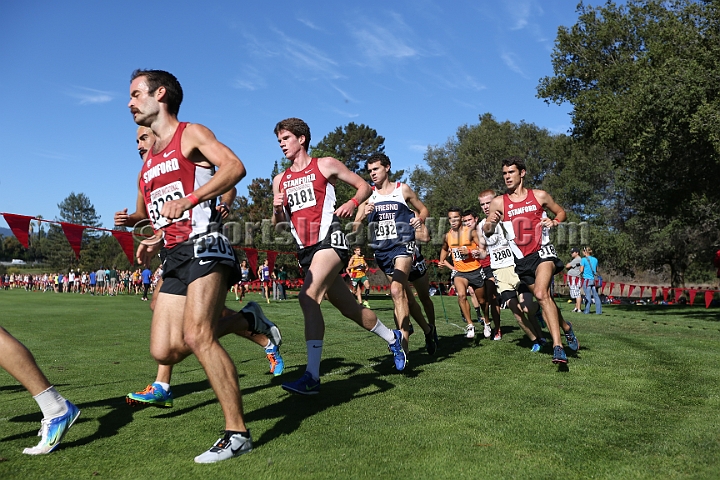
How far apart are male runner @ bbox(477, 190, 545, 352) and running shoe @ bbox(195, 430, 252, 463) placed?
16.4 feet

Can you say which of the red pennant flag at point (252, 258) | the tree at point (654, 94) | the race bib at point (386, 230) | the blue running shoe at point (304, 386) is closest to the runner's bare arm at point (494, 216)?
the race bib at point (386, 230)

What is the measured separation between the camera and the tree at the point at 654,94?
1906 cm

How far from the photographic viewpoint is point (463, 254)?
10867mm

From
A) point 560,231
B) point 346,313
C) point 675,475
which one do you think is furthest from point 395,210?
point 560,231

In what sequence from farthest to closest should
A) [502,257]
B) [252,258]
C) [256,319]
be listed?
[252,258]
[502,257]
[256,319]

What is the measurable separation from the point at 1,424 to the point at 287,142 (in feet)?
10.8

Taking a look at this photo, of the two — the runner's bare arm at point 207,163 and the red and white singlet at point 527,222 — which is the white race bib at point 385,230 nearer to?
the red and white singlet at point 527,222

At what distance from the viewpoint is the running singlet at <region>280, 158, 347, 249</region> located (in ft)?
19.5

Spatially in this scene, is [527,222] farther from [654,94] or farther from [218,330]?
[654,94]

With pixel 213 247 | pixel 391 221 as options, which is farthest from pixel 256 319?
pixel 391 221

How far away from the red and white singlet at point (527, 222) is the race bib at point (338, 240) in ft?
8.78

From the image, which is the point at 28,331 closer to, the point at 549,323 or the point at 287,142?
the point at 287,142

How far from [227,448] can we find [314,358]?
6.42ft

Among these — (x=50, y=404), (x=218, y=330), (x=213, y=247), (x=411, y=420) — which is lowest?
(x=411, y=420)
